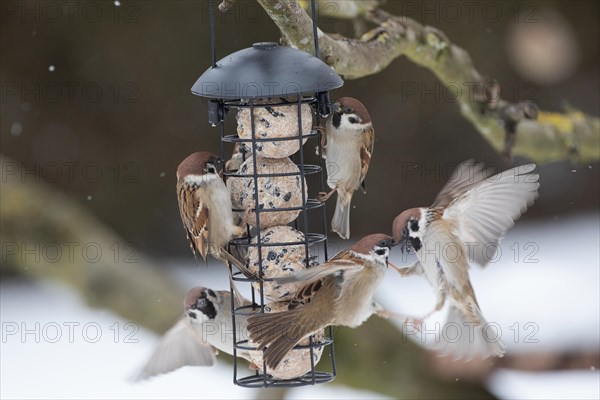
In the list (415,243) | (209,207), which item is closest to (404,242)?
(415,243)

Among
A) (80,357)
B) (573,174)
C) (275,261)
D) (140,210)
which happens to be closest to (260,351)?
(275,261)

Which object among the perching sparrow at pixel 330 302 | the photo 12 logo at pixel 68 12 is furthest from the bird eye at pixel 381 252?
the photo 12 logo at pixel 68 12

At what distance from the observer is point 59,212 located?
4910 millimetres

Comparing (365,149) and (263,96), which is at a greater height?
(263,96)

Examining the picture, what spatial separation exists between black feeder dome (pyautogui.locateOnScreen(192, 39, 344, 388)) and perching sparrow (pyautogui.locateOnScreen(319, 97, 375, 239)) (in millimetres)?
82

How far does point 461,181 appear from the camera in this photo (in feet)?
10.8

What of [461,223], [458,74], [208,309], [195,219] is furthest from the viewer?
[458,74]

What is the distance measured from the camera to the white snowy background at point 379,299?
524 cm

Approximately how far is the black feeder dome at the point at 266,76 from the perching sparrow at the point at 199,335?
2.99 ft

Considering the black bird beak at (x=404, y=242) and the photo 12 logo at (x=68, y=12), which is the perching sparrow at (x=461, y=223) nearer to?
the black bird beak at (x=404, y=242)

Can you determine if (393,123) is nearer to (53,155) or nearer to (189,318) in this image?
(53,155)

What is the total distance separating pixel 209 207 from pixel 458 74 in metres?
1.43

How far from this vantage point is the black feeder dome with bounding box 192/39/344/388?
270 centimetres

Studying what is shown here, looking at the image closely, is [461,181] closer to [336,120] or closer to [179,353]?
[336,120]
